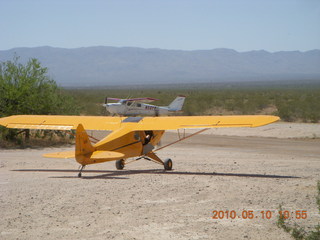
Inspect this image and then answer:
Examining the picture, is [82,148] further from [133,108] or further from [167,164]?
[133,108]

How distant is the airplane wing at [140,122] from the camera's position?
45.2 feet

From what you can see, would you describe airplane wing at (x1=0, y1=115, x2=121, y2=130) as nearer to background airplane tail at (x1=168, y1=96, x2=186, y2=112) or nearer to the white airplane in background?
the white airplane in background

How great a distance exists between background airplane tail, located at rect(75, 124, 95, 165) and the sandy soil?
52 cm

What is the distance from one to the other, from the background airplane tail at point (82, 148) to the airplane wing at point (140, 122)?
197 cm

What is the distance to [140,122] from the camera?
50.1 ft

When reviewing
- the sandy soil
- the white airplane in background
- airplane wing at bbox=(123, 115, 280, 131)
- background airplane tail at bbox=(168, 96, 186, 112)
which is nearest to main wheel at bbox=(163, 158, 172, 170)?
the sandy soil

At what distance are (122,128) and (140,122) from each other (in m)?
0.96

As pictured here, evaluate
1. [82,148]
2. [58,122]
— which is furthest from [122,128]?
[58,122]

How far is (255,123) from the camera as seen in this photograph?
526 inches

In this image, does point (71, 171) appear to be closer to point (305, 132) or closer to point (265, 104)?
point (305, 132)

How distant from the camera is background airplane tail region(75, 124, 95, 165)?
12545mm

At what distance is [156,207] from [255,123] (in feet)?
17.5

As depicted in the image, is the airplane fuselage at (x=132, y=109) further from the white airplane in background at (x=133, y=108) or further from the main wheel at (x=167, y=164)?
the main wheel at (x=167, y=164)
